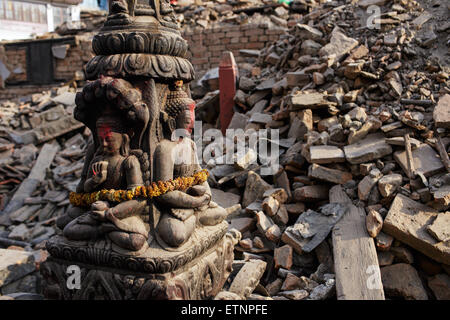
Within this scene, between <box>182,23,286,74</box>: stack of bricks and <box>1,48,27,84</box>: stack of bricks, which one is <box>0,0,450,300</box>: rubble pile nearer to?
<box>182,23,286,74</box>: stack of bricks

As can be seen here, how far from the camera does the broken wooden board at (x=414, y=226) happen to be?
401 centimetres

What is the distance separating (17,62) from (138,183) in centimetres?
1482

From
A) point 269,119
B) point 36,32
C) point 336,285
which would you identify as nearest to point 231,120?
point 269,119

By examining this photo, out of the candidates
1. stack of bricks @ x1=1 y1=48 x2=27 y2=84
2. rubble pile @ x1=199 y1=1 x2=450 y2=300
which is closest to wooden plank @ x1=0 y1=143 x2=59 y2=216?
rubble pile @ x1=199 y1=1 x2=450 y2=300

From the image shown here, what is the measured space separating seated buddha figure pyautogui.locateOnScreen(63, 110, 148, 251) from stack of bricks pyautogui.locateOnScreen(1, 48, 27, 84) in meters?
14.2

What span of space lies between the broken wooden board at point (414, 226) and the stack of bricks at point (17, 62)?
50.3 feet

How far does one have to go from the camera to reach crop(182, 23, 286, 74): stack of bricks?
11711 millimetres

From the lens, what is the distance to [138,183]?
126 inches

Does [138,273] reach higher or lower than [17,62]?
lower

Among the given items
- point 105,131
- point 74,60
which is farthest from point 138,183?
point 74,60

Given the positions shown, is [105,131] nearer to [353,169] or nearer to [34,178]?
[353,169]

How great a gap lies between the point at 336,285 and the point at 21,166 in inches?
306
